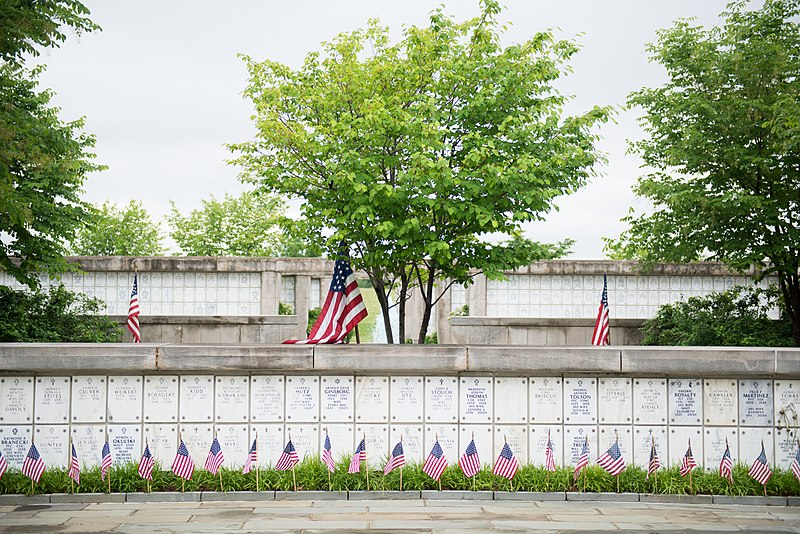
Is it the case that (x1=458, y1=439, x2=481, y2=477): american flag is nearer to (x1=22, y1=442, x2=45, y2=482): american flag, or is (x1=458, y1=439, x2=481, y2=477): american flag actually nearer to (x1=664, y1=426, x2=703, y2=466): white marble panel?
(x1=664, y1=426, x2=703, y2=466): white marble panel

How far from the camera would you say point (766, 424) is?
458 inches

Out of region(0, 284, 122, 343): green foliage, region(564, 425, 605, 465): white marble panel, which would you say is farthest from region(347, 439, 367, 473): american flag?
region(0, 284, 122, 343): green foliage

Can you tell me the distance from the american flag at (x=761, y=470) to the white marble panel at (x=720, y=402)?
0.62 meters

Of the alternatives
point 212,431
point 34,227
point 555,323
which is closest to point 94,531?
point 212,431

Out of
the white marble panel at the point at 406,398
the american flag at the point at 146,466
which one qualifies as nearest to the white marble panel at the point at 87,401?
the american flag at the point at 146,466

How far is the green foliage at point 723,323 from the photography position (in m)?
20.3

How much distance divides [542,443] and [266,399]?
11.9 ft

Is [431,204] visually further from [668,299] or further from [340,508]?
[668,299]

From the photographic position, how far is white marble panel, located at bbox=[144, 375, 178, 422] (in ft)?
37.7

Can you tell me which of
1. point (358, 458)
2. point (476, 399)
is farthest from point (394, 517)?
point (476, 399)

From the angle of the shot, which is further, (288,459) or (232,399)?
(232,399)

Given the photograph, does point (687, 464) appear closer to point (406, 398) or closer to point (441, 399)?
point (441, 399)

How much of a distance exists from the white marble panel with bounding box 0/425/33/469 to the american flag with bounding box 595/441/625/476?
23.8 feet

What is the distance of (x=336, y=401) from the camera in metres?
11.6
